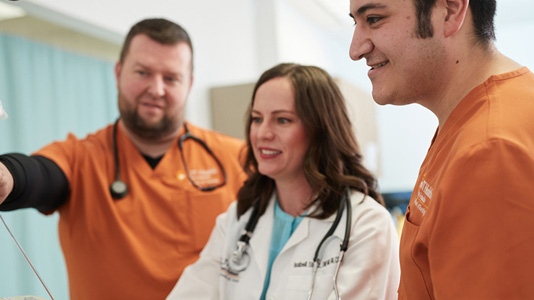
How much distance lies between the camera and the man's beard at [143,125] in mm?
1806

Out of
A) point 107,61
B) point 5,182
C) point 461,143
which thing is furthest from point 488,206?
point 107,61

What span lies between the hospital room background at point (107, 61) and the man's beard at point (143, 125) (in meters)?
0.61

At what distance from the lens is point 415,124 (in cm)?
582

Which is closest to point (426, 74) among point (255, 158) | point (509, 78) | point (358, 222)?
point (509, 78)

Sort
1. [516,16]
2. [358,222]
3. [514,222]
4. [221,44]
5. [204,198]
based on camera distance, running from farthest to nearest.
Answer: [516,16], [221,44], [204,198], [358,222], [514,222]

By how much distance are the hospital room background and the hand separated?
106 mm

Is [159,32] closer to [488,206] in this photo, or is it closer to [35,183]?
[35,183]

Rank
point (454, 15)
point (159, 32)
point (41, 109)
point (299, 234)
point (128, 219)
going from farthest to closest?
point (41, 109), point (159, 32), point (128, 219), point (299, 234), point (454, 15)

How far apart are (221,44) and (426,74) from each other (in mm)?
2879

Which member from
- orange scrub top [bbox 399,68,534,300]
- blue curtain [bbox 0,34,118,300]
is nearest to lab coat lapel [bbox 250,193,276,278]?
orange scrub top [bbox 399,68,534,300]

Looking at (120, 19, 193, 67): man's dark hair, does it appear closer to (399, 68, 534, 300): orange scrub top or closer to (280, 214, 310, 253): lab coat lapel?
(280, 214, 310, 253): lab coat lapel

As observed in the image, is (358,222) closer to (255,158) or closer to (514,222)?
(255,158)

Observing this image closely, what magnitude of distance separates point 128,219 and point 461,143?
128cm

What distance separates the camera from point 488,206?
685 mm
